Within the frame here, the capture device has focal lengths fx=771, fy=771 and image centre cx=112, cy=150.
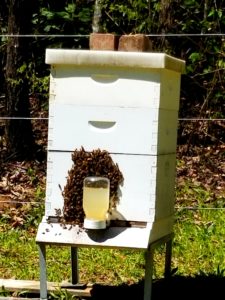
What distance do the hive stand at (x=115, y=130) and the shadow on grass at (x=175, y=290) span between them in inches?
26.4

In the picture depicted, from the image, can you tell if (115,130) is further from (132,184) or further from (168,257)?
(168,257)

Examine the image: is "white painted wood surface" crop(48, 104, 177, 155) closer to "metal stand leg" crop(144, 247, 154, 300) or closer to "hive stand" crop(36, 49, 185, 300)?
"hive stand" crop(36, 49, 185, 300)

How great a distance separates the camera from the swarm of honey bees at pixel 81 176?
161 inches

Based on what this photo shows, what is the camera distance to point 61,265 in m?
5.61

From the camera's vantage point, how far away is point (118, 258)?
5.71m

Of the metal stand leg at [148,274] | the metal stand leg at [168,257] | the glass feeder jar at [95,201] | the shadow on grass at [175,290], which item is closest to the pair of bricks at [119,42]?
the glass feeder jar at [95,201]

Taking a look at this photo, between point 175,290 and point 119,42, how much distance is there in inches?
64.4

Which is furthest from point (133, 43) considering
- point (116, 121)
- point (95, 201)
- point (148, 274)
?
point (148, 274)

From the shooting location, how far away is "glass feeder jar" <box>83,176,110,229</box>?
4.01 metres

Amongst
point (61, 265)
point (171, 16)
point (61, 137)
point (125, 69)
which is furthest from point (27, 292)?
point (171, 16)

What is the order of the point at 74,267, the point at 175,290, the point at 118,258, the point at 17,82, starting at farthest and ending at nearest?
the point at 17,82 → the point at 118,258 → the point at 74,267 → the point at 175,290

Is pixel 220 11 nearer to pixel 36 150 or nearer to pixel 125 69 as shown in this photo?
pixel 36 150

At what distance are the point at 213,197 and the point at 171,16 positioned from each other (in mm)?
2058

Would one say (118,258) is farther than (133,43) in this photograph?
Yes
